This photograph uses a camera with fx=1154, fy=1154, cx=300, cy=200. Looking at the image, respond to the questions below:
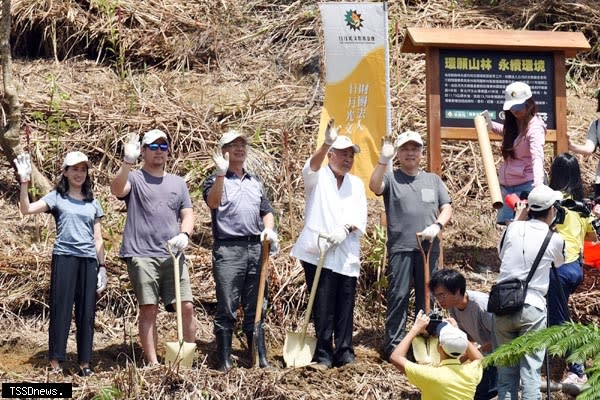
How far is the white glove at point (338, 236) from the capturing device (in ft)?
25.7

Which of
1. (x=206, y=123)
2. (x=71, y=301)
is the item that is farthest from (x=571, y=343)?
(x=206, y=123)

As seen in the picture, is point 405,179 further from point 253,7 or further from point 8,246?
point 253,7

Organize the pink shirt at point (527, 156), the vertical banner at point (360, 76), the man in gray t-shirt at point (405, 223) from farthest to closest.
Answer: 1. the vertical banner at point (360, 76)
2. the pink shirt at point (527, 156)
3. the man in gray t-shirt at point (405, 223)

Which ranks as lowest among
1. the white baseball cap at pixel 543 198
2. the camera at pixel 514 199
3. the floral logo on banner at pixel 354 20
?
the white baseball cap at pixel 543 198

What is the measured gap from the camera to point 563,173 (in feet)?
26.8

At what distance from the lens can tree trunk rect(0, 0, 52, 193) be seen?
9.71 metres

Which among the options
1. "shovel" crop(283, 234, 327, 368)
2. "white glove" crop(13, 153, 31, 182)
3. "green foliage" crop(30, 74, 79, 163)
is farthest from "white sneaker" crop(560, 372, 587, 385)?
"green foliage" crop(30, 74, 79, 163)

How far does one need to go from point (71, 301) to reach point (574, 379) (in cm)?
338

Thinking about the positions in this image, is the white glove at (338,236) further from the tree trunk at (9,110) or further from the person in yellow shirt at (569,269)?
the tree trunk at (9,110)

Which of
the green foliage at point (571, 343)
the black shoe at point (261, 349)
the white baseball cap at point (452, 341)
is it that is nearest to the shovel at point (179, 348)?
the black shoe at point (261, 349)

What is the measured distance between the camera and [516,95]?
8531mm

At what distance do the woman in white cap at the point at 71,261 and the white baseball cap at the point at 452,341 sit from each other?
8.22ft

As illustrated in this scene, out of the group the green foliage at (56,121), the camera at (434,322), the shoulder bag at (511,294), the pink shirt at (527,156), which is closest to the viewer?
the camera at (434,322)

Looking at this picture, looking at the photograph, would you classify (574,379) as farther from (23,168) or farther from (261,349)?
(23,168)
